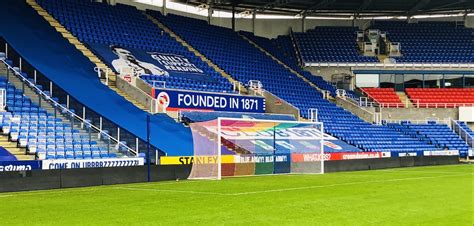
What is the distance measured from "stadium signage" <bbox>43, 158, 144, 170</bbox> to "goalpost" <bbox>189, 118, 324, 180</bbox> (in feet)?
9.63

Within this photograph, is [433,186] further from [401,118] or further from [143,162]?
[401,118]

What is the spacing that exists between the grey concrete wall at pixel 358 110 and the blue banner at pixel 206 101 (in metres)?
10.7

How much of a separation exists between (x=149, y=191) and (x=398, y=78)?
4068 cm

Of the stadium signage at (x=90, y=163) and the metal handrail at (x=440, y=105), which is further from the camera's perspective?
the metal handrail at (x=440, y=105)

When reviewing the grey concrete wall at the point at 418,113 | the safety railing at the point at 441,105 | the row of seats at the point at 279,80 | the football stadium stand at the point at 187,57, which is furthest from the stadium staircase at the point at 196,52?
the safety railing at the point at 441,105

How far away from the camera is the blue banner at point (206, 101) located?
113ft

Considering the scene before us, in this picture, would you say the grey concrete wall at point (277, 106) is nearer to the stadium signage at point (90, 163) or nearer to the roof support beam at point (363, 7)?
the roof support beam at point (363, 7)

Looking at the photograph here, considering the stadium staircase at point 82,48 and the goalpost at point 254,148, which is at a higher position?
the stadium staircase at point 82,48

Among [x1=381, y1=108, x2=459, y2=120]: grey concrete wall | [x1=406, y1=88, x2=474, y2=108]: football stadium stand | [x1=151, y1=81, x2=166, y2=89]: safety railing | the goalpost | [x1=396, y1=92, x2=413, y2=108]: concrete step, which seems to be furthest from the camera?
[x1=396, y1=92, x2=413, y2=108]: concrete step

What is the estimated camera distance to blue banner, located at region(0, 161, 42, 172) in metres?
20.1

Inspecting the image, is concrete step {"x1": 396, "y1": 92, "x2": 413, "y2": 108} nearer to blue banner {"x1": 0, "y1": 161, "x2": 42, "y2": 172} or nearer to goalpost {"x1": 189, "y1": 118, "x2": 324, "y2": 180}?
goalpost {"x1": 189, "y1": 118, "x2": 324, "y2": 180}

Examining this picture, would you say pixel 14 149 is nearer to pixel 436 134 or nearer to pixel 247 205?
pixel 247 205

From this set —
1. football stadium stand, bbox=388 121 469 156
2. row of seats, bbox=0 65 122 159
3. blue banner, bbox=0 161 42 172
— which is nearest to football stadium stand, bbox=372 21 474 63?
football stadium stand, bbox=388 121 469 156

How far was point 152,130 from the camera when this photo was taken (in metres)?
30.0
